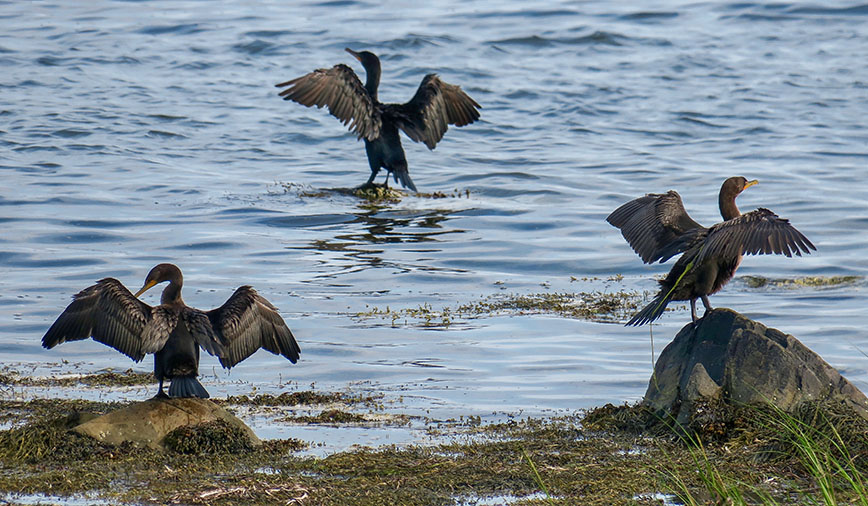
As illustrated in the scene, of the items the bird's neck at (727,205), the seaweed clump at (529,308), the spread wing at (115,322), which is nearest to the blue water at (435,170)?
the seaweed clump at (529,308)

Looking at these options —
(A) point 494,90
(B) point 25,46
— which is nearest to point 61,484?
(A) point 494,90

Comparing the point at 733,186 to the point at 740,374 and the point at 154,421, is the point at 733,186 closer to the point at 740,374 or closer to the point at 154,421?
the point at 740,374

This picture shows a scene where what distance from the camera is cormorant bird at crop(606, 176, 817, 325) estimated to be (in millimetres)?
6391

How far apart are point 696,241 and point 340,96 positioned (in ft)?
23.7

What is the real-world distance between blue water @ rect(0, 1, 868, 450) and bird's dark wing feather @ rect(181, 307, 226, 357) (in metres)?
0.48

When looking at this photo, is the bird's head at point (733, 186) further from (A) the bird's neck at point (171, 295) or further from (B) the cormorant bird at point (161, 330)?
(A) the bird's neck at point (171, 295)

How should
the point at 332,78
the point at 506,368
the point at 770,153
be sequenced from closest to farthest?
the point at 506,368 → the point at 332,78 → the point at 770,153

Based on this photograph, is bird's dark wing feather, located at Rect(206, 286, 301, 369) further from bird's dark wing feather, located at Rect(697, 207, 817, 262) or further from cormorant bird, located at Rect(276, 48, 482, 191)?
cormorant bird, located at Rect(276, 48, 482, 191)

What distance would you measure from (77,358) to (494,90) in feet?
47.9

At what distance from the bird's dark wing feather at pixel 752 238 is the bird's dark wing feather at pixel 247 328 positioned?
2.22m

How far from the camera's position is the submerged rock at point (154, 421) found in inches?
228

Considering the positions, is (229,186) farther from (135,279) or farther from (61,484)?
(61,484)

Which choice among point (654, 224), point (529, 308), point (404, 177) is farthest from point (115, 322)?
point (404, 177)

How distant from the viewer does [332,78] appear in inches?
521
